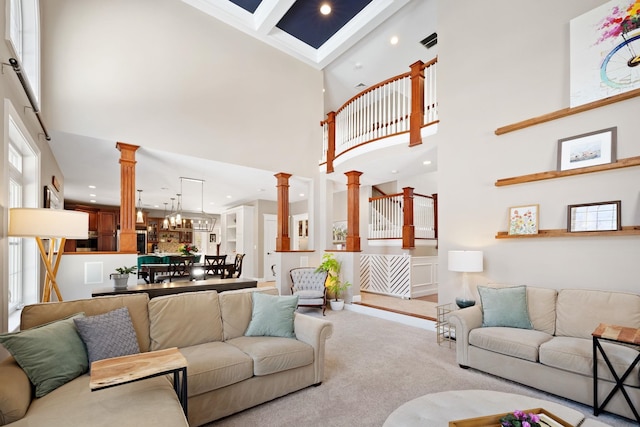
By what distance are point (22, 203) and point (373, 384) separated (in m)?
4.20

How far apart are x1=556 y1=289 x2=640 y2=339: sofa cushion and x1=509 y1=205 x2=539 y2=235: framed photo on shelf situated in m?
0.71

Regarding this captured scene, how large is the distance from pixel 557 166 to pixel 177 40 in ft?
18.6

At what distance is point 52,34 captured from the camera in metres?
3.92

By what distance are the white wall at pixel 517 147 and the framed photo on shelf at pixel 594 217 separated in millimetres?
62

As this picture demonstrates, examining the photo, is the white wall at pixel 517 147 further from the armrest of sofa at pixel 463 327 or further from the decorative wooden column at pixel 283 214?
the decorative wooden column at pixel 283 214

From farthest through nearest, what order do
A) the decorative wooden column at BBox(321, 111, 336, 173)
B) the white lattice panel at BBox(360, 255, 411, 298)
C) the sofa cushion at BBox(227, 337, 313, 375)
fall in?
the decorative wooden column at BBox(321, 111, 336, 173), the white lattice panel at BBox(360, 255, 411, 298), the sofa cushion at BBox(227, 337, 313, 375)

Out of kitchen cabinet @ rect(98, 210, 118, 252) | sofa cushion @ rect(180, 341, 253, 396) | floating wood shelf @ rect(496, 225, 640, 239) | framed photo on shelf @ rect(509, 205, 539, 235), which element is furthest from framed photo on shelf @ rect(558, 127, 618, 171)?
kitchen cabinet @ rect(98, 210, 118, 252)

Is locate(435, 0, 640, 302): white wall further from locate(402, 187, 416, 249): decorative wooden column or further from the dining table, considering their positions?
the dining table

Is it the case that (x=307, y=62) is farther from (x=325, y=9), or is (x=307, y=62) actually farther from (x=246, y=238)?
(x=246, y=238)

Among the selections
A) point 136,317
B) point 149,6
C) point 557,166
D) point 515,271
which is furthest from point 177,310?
point 149,6

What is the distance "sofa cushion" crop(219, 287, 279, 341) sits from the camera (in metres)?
2.72

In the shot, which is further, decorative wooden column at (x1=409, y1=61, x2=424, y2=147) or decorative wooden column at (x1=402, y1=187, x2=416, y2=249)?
decorative wooden column at (x1=402, y1=187, x2=416, y2=249)

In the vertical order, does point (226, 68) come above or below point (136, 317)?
above

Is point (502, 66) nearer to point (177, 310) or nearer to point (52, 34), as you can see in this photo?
point (177, 310)
